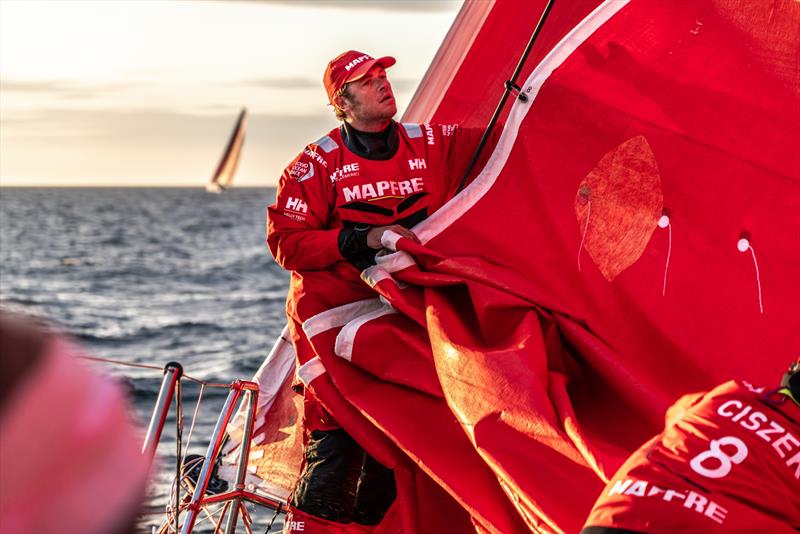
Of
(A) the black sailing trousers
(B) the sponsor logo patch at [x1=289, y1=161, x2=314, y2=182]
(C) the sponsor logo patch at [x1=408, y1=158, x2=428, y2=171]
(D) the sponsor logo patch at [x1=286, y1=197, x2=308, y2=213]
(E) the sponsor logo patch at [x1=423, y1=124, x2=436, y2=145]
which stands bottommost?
(A) the black sailing trousers

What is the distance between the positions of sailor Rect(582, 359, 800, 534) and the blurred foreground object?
1.57 m

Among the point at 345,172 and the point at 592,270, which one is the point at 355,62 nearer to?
the point at 345,172

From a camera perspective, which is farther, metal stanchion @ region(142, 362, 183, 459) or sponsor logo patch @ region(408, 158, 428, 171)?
sponsor logo patch @ region(408, 158, 428, 171)

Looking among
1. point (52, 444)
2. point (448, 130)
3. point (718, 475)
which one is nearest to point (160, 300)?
point (448, 130)

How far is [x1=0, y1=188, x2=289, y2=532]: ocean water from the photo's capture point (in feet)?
33.3

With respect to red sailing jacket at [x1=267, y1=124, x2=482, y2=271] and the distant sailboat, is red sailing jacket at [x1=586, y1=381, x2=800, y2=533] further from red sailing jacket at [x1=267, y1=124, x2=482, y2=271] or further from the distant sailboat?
the distant sailboat

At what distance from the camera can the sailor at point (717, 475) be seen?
7.27 feet

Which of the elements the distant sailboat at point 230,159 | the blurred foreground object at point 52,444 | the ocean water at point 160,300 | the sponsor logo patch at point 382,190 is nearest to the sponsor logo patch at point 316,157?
the sponsor logo patch at point 382,190

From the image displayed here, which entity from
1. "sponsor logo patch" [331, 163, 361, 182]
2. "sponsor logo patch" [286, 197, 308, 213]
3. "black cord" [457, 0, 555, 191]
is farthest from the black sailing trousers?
"black cord" [457, 0, 555, 191]

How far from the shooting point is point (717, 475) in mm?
2256

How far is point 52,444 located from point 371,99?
302 centimetres

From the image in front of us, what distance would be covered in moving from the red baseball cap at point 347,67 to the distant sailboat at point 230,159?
38614 mm

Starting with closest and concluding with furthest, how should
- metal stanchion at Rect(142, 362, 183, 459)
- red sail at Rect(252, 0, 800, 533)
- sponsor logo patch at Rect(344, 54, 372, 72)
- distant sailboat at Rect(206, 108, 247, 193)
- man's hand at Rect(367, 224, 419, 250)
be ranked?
1. red sail at Rect(252, 0, 800, 533)
2. metal stanchion at Rect(142, 362, 183, 459)
3. man's hand at Rect(367, 224, 419, 250)
4. sponsor logo patch at Rect(344, 54, 372, 72)
5. distant sailboat at Rect(206, 108, 247, 193)

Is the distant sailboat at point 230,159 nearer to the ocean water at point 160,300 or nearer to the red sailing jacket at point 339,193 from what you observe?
the ocean water at point 160,300
